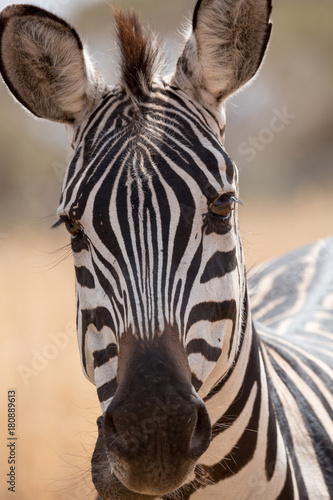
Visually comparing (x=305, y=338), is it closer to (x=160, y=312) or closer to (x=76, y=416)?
(x=160, y=312)

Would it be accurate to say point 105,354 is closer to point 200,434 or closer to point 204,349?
point 204,349

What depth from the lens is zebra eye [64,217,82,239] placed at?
2672mm

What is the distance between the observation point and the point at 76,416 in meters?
8.30

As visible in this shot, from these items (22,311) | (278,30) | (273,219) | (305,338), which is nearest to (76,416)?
(22,311)

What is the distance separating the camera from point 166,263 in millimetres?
2430

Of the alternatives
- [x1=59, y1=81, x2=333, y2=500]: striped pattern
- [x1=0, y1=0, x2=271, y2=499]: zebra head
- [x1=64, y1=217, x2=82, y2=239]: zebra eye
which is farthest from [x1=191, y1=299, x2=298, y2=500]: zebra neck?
[x1=64, y1=217, x2=82, y2=239]: zebra eye

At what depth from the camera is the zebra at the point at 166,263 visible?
2.13 meters

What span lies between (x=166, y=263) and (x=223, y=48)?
4.28 ft

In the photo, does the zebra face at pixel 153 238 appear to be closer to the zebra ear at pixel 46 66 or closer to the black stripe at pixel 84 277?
the black stripe at pixel 84 277

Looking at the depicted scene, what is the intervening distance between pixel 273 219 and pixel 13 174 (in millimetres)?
9119

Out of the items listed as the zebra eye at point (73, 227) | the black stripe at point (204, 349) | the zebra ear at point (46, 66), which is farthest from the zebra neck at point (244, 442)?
the zebra ear at point (46, 66)

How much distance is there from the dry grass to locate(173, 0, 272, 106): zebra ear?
153cm
